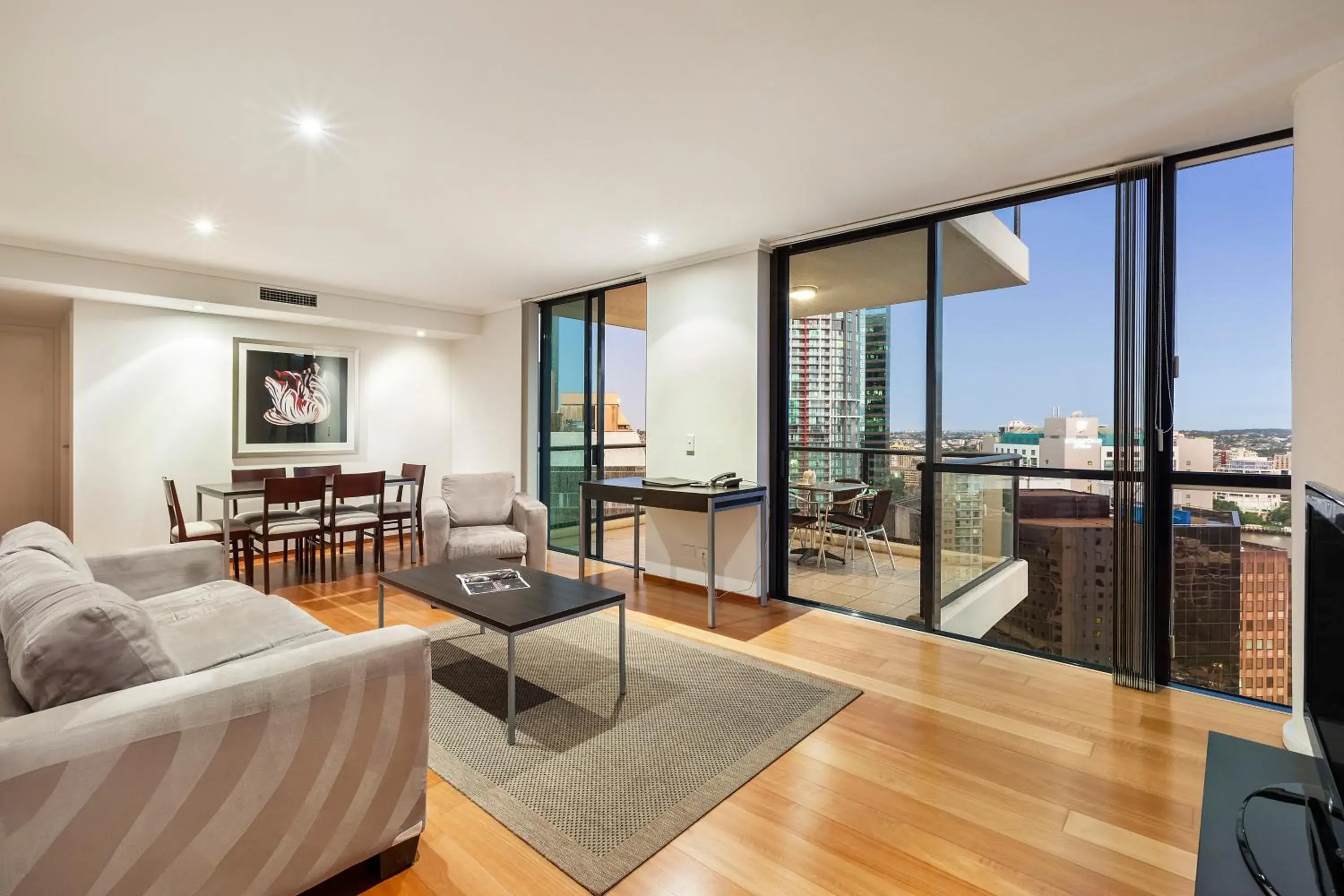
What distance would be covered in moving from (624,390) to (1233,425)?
13.4 feet

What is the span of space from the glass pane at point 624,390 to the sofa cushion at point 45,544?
3.62 meters

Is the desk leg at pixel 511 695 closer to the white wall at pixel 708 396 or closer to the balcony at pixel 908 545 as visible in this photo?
the white wall at pixel 708 396

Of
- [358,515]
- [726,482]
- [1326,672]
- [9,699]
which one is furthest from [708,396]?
[9,699]

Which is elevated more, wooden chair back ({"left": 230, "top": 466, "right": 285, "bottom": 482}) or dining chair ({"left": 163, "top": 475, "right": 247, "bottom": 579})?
wooden chair back ({"left": 230, "top": 466, "right": 285, "bottom": 482})

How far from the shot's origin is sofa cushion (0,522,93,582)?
6.88 feet

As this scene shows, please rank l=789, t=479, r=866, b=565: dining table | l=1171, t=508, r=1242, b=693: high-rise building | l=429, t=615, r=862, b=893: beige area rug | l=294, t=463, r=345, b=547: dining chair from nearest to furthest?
l=429, t=615, r=862, b=893: beige area rug → l=1171, t=508, r=1242, b=693: high-rise building → l=789, t=479, r=866, b=565: dining table → l=294, t=463, r=345, b=547: dining chair

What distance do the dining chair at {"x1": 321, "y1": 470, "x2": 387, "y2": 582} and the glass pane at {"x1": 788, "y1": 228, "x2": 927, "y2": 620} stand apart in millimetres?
3439

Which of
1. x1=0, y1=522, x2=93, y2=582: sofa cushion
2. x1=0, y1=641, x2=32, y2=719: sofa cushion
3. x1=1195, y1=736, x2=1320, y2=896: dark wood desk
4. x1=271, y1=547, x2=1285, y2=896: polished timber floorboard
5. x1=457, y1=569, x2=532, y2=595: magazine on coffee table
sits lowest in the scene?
x1=271, y1=547, x2=1285, y2=896: polished timber floorboard

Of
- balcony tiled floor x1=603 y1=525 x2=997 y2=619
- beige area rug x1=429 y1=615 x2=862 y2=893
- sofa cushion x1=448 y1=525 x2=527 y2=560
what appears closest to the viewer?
beige area rug x1=429 y1=615 x2=862 y2=893

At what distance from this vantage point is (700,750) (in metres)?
2.36

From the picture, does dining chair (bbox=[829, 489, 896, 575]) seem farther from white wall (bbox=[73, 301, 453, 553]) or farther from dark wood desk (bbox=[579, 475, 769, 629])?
white wall (bbox=[73, 301, 453, 553])

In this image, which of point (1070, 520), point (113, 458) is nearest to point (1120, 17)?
point (1070, 520)

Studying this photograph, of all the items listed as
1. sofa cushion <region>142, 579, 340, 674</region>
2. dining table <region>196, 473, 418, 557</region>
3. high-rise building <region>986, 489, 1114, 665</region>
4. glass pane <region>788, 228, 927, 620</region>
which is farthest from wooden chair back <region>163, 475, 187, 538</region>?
high-rise building <region>986, 489, 1114, 665</region>

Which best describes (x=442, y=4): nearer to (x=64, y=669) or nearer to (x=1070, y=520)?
(x=64, y=669)
